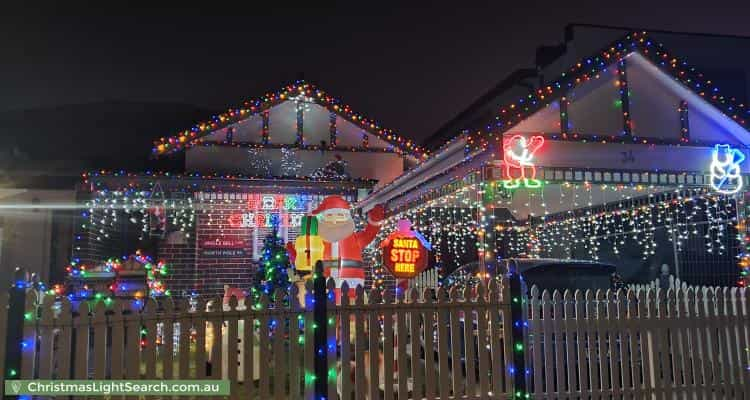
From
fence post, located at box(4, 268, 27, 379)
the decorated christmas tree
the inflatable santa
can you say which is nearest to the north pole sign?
the inflatable santa

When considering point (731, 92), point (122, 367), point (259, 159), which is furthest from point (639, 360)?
point (731, 92)

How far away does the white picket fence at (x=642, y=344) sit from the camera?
5.91 m

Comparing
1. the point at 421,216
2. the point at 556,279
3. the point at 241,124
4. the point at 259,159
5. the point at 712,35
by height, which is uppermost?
the point at 712,35

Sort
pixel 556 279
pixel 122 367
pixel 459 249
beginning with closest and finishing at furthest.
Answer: pixel 122 367
pixel 556 279
pixel 459 249

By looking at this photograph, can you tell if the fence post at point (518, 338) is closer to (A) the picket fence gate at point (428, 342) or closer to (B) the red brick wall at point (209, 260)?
(A) the picket fence gate at point (428, 342)

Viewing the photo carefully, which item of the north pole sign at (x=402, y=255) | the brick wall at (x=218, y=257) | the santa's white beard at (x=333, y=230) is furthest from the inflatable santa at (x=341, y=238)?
the brick wall at (x=218, y=257)

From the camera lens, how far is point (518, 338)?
18.7 feet

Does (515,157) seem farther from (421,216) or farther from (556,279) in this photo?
(421,216)

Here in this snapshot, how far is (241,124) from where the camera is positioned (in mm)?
14492

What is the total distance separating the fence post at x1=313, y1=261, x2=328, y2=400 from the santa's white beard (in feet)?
12.9

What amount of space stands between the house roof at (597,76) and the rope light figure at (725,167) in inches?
20.3

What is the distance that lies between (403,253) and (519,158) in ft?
11.2

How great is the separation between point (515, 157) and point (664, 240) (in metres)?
7.78

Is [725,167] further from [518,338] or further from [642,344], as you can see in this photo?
[518,338]
